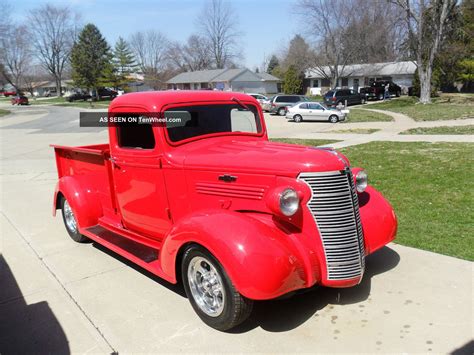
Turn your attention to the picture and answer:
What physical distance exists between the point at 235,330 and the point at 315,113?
74.4 feet

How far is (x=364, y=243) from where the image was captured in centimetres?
355

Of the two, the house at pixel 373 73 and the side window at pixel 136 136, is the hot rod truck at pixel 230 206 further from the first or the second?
the house at pixel 373 73

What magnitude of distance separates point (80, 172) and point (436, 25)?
3334 cm

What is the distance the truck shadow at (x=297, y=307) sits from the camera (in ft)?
10.6

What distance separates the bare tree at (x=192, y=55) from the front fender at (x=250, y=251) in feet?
270

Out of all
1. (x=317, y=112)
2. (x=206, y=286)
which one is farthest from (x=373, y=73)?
(x=206, y=286)

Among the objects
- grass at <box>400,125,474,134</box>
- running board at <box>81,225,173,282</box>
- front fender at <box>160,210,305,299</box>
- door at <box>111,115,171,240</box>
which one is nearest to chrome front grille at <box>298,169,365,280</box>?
front fender at <box>160,210,305,299</box>

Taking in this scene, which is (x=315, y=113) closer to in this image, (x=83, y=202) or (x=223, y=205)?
(x=83, y=202)

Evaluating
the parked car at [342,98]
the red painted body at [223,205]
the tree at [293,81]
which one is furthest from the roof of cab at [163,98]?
the tree at [293,81]

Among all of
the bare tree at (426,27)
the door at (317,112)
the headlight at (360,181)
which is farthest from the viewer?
the bare tree at (426,27)

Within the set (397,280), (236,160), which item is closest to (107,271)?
(236,160)

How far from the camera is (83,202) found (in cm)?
498

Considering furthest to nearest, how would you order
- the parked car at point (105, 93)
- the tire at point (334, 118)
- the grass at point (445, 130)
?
the parked car at point (105, 93), the tire at point (334, 118), the grass at point (445, 130)

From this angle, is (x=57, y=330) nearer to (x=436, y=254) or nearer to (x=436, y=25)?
(x=436, y=254)
